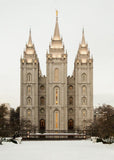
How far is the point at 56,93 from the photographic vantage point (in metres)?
82.0

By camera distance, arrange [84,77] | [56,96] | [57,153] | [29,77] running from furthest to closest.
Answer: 1. [84,77]
2. [29,77]
3. [56,96]
4. [57,153]

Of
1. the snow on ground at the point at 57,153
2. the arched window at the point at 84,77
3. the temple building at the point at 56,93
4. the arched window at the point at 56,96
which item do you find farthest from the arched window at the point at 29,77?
the snow on ground at the point at 57,153

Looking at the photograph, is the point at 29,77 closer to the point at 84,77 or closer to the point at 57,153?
the point at 84,77

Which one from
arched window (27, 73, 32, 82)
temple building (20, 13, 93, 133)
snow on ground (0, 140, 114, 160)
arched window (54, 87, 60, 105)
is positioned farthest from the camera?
arched window (27, 73, 32, 82)

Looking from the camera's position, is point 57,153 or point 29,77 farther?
point 29,77

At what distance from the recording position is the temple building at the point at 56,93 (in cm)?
8081

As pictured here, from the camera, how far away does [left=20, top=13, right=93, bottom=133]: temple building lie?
→ 8081 cm

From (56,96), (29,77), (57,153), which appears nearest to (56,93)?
(56,96)

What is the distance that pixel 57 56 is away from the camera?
3295 inches

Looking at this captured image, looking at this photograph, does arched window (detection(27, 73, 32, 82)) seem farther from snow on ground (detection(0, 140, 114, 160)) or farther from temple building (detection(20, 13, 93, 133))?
snow on ground (detection(0, 140, 114, 160))

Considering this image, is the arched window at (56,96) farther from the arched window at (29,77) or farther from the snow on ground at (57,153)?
the snow on ground at (57,153)

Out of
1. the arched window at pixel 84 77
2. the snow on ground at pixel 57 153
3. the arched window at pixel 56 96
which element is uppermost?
the arched window at pixel 84 77

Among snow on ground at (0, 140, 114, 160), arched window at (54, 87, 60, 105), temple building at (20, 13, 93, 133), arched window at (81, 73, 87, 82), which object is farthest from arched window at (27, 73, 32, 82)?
snow on ground at (0, 140, 114, 160)

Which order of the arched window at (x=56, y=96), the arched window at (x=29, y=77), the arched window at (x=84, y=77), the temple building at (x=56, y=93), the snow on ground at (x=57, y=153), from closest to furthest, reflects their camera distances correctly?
1. the snow on ground at (x=57, y=153)
2. the temple building at (x=56, y=93)
3. the arched window at (x=56, y=96)
4. the arched window at (x=29, y=77)
5. the arched window at (x=84, y=77)
